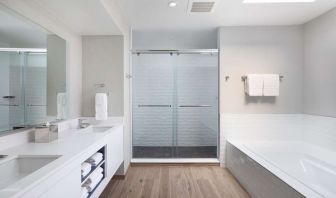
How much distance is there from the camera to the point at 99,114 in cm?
316

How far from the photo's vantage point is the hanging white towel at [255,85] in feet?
11.8

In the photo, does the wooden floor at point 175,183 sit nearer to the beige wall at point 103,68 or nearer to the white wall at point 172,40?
the beige wall at point 103,68

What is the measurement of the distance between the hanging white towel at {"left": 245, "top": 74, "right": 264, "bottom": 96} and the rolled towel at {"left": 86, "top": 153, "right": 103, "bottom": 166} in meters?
2.52

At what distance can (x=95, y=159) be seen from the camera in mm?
2098

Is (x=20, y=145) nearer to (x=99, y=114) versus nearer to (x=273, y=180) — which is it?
(x=99, y=114)

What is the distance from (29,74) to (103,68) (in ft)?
4.08

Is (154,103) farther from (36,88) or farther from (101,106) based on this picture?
(36,88)

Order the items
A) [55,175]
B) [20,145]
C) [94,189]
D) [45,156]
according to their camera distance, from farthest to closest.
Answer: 1. [94,189]
2. [20,145]
3. [45,156]
4. [55,175]

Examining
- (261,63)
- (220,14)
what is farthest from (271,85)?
(220,14)

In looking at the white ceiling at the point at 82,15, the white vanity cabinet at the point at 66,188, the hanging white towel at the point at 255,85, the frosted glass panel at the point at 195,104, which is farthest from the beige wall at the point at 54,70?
the hanging white towel at the point at 255,85

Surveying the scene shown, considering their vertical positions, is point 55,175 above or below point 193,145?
above

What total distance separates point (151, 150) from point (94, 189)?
2243mm

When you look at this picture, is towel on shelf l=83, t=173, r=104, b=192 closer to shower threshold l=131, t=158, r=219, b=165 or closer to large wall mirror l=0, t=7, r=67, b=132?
large wall mirror l=0, t=7, r=67, b=132

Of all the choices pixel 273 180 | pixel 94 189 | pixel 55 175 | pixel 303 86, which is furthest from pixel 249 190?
pixel 55 175
